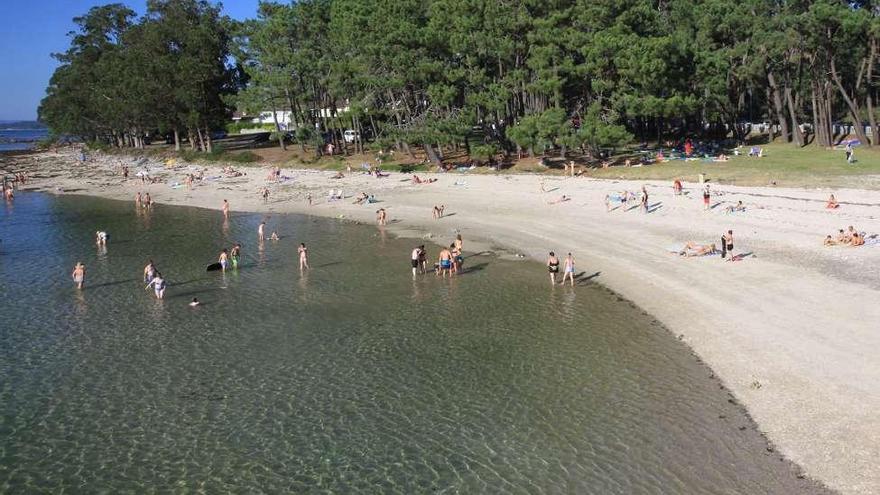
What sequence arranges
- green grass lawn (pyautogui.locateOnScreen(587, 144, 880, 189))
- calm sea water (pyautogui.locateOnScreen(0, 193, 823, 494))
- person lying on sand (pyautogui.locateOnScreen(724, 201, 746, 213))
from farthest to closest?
green grass lawn (pyautogui.locateOnScreen(587, 144, 880, 189)) < person lying on sand (pyautogui.locateOnScreen(724, 201, 746, 213)) < calm sea water (pyautogui.locateOnScreen(0, 193, 823, 494))

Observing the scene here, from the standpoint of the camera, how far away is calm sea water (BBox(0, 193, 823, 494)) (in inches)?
547

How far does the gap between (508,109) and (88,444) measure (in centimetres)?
4859

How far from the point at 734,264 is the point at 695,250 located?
6.26 feet

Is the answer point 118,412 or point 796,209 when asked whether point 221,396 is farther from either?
point 796,209

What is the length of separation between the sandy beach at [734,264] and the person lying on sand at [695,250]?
590 millimetres

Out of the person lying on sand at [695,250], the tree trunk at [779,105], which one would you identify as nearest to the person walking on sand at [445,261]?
the person lying on sand at [695,250]

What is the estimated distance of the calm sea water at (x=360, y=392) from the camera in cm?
1390

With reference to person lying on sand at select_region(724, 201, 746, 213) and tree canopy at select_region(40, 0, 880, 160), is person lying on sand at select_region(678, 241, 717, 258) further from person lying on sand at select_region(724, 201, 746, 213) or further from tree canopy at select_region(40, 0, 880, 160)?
tree canopy at select_region(40, 0, 880, 160)

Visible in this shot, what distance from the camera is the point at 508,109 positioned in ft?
194

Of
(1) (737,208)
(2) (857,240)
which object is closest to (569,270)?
(2) (857,240)

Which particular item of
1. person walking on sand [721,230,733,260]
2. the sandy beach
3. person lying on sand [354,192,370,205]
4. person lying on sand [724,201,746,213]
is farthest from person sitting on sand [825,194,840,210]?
person lying on sand [354,192,370,205]

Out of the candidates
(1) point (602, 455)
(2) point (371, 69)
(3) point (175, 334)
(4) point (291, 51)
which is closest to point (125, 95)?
(4) point (291, 51)

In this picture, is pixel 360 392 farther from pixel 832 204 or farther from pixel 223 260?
pixel 832 204

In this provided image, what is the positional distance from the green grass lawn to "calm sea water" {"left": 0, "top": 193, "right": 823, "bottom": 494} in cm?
1913
